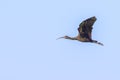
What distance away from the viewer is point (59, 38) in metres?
43.2

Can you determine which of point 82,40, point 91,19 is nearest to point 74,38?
point 82,40

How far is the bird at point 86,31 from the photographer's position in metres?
39.9

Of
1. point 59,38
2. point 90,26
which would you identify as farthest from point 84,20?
point 59,38

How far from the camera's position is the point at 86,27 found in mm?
41062

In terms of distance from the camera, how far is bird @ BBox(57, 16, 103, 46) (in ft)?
131

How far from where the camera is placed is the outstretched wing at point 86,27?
39.8 metres

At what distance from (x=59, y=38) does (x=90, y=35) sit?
270 cm

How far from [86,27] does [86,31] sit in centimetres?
58

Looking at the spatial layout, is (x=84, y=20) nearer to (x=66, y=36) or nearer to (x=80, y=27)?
(x=80, y=27)

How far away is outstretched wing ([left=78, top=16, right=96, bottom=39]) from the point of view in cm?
3984

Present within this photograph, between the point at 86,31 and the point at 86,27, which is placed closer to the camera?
the point at 86,27

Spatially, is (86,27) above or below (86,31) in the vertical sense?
above

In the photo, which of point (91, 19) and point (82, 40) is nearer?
point (91, 19)

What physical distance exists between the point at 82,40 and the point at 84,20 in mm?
2724
